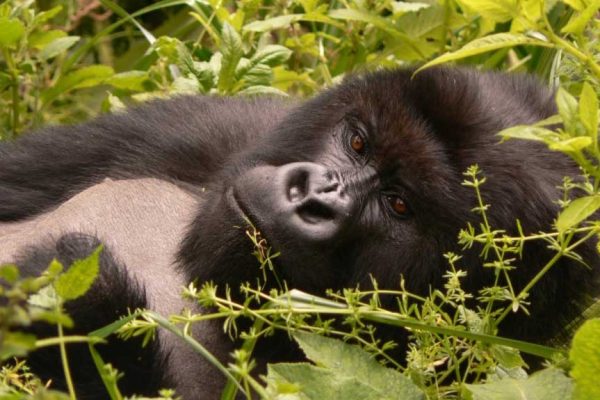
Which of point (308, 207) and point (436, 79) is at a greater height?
point (436, 79)

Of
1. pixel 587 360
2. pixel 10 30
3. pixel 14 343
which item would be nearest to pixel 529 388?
pixel 587 360

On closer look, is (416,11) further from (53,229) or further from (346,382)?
(346,382)

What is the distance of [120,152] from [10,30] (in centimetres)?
57

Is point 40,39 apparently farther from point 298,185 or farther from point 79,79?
point 298,185

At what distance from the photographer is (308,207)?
2490 mm

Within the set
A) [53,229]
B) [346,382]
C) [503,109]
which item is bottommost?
[53,229]

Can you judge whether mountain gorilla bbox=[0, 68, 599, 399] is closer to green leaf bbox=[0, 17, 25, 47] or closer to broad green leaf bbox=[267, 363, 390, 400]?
broad green leaf bbox=[267, 363, 390, 400]

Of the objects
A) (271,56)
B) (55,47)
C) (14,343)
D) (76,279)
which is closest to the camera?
(14,343)

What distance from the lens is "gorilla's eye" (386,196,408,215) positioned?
2592 millimetres

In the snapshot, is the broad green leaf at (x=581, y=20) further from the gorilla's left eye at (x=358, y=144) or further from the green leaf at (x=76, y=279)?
the green leaf at (x=76, y=279)

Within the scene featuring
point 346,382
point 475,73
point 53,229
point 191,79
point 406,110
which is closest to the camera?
point 346,382

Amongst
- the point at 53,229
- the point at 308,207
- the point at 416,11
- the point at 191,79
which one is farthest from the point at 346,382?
the point at 416,11

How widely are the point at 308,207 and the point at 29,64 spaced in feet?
6.06

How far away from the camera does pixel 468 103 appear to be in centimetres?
267
